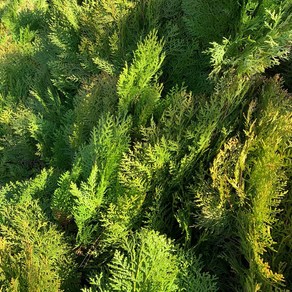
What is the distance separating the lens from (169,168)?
2.13m

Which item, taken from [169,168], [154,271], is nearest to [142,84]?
[169,168]

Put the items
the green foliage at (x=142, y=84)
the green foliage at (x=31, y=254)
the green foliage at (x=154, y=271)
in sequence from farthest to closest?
1. the green foliage at (x=142, y=84)
2. the green foliage at (x=31, y=254)
3. the green foliage at (x=154, y=271)

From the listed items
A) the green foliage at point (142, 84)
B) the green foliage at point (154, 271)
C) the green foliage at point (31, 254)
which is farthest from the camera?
the green foliage at point (142, 84)

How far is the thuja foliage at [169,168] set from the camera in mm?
1820

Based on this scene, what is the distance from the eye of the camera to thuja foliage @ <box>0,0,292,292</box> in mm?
1820

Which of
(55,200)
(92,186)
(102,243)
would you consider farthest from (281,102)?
(55,200)

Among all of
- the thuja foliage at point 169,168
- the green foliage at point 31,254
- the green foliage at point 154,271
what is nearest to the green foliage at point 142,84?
the thuja foliage at point 169,168

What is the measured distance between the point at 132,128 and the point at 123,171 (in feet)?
1.03

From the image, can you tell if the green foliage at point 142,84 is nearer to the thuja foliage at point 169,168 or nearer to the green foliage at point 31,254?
the thuja foliage at point 169,168

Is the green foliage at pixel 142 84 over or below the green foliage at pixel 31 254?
over

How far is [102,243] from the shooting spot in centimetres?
228

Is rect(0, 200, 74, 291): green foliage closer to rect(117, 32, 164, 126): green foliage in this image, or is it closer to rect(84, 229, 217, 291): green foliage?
rect(84, 229, 217, 291): green foliage

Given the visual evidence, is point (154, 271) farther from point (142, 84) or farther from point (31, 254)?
point (142, 84)

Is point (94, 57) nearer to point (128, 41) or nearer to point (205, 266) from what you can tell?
point (128, 41)
